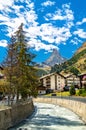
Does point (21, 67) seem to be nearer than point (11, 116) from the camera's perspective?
No

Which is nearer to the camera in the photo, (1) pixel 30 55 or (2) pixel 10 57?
(2) pixel 10 57

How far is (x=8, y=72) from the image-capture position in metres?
67.8

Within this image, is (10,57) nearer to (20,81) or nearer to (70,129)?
(20,81)

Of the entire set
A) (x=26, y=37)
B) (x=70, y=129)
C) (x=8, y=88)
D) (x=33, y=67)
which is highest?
(x=26, y=37)

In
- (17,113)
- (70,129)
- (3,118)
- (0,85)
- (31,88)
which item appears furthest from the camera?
(31,88)

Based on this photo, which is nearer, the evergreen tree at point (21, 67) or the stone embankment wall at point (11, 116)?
the stone embankment wall at point (11, 116)

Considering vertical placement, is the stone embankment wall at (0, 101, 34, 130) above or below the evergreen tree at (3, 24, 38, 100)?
below

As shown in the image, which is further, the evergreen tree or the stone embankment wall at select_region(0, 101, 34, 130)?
the evergreen tree

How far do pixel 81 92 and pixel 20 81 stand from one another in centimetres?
5407

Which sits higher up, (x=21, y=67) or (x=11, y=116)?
(x=21, y=67)

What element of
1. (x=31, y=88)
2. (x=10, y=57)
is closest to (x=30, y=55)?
(x=31, y=88)

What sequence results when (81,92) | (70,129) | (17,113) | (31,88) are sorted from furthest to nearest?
1. (81,92)
2. (31,88)
3. (17,113)
4. (70,129)

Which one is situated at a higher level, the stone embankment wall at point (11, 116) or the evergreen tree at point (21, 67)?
the evergreen tree at point (21, 67)

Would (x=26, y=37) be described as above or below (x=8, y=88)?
above
